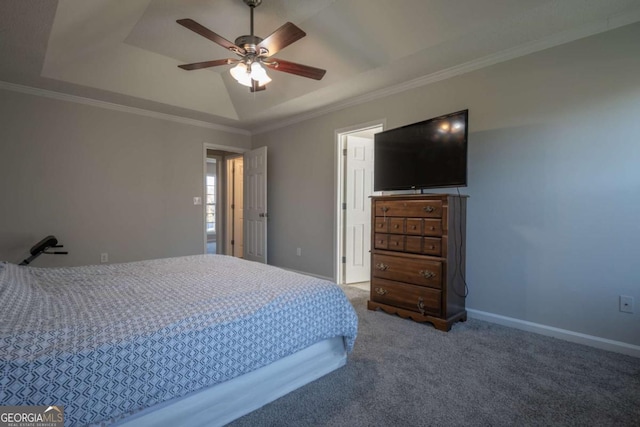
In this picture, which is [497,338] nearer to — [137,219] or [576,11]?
[576,11]

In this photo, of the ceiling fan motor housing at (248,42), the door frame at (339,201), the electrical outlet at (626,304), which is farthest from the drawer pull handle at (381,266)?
the ceiling fan motor housing at (248,42)

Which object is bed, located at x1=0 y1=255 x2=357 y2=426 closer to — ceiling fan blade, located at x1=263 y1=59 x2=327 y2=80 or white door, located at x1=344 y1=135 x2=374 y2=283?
ceiling fan blade, located at x1=263 y1=59 x2=327 y2=80

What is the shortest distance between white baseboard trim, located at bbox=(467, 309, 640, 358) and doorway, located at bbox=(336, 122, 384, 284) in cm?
165

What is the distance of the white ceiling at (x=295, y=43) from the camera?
225 centimetres

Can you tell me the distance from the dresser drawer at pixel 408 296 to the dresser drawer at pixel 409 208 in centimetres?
66

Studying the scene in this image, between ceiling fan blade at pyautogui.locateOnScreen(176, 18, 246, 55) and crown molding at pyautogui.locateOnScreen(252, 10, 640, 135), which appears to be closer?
ceiling fan blade at pyautogui.locateOnScreen(176, 18, 246, 55)

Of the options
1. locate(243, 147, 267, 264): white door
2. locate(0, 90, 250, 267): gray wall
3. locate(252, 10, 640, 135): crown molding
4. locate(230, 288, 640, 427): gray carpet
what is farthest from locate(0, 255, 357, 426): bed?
locate(243, 147, 267, 264): white door

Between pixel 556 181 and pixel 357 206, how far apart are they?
7.53ft

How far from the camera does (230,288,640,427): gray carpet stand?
1516mm

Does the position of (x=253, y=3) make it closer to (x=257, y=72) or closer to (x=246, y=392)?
(x=257, y=72)

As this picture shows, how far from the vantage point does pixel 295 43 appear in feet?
10.2

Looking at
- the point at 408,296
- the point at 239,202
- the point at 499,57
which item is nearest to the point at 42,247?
the point at 239,202

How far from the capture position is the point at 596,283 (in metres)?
2.31

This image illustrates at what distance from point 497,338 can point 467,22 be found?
2.51 metres
